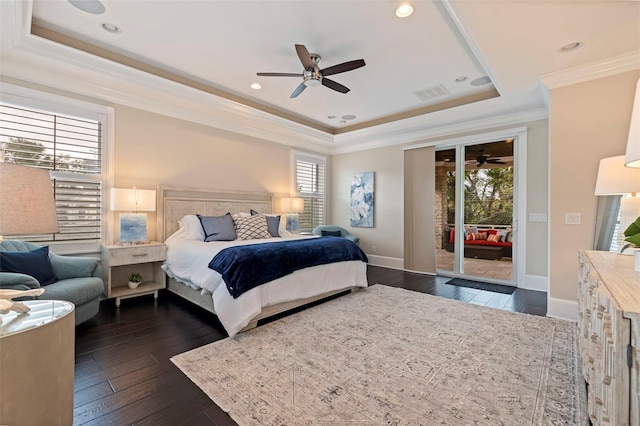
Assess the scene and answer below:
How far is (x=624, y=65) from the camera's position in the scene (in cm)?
289

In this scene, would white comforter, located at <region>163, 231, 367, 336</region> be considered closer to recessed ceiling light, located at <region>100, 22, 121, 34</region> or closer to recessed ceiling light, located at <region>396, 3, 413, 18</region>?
recessed ceiling light, located at <region>100, 22, 121, 34</region>

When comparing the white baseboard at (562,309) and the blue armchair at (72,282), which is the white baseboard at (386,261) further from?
the blue armchair at (72,282)

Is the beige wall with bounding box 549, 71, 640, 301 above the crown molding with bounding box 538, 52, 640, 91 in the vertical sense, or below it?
below

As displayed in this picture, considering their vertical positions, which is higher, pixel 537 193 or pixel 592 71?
pixel 592 71

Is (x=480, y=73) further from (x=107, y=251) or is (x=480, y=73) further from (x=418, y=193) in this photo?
(x=107, y=251)

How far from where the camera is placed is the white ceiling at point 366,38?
2.47 m

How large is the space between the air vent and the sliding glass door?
1199 mm

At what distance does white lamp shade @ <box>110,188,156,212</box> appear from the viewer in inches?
138

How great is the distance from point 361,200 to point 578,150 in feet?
12.6

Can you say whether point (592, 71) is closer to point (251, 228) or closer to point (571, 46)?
point (571, 46)

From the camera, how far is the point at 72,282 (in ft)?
8.81

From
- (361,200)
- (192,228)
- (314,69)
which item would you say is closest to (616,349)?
(314,69)

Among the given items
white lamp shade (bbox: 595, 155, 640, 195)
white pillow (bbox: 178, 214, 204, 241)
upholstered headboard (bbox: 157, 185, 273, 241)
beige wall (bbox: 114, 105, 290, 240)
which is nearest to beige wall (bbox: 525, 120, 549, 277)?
white lamp shade (bbox: 595, 155, 640, 195)

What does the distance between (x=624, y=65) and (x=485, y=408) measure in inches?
143
